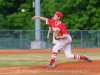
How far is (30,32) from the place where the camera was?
3506 cm

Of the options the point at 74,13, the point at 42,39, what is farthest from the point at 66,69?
the point at 74,13

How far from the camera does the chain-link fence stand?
34.5 m

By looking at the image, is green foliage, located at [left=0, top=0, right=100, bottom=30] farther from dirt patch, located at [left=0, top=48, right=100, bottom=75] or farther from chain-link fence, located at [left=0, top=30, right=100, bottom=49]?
dirt patch, located at [left=0, top=48, right=100, bottom=75]

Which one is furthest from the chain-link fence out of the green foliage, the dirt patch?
the dirt patch

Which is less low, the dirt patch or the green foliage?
the green foliage

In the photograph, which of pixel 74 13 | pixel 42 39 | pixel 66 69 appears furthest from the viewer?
pixel 74 13

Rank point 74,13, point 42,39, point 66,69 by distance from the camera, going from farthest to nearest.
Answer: point 74,13 → point 42,39 → point 66,69

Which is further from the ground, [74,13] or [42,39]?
[74,13]

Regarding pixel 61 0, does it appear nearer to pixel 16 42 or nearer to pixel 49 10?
pixel 49 10

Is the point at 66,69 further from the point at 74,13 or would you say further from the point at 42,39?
the point at 74,13

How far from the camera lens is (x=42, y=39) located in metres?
35.0

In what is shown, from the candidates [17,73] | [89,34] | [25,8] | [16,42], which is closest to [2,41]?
[16,42]

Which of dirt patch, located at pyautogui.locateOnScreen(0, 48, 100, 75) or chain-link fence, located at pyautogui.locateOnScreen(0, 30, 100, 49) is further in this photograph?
chain-link fence, located at pyautogui.locateOnScreen(0, 30, 100, 49)

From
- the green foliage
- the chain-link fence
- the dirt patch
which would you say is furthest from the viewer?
the green foliage
